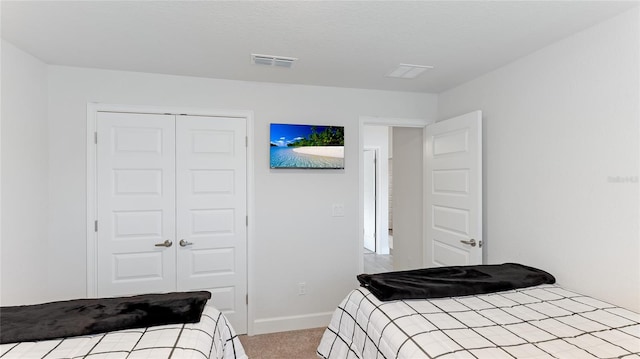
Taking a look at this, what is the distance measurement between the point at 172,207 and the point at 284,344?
1.51 metres

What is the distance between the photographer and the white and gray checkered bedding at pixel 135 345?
1342 millimetres

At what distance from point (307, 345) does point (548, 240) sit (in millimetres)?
2006

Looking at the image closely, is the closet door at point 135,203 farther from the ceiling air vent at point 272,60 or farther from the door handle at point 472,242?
the door handle at point 472,242

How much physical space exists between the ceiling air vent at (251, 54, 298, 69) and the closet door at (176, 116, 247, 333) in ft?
2.20

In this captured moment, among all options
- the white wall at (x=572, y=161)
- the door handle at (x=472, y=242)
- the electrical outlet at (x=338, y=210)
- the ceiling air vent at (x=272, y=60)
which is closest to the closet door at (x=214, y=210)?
the ceiling air vent at (x=272, y=60)

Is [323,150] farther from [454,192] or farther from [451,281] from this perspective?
[451,281]

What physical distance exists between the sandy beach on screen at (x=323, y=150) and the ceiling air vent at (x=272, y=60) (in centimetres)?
81

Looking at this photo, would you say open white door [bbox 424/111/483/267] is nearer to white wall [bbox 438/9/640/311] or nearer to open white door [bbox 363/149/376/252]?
white wall [bbox 438/9/640/311]

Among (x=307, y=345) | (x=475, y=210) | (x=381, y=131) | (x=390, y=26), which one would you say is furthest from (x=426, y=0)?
(x=381, y=131)

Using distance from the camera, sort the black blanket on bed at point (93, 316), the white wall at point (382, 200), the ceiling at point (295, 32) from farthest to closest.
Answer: the white wall at point (382, 200), the ceiling at point (295, 32), the black blanket on bed at point (93, 316)

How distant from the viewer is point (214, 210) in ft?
9.87

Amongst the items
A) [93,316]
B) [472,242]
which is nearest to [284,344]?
[93,316]

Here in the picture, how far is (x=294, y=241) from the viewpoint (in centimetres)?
318

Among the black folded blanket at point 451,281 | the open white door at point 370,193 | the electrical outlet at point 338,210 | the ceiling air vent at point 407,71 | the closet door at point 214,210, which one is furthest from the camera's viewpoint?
the open white door at point 370,193
